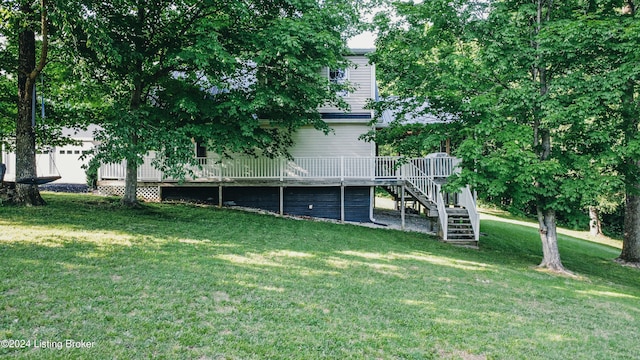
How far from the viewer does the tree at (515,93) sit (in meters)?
9.34

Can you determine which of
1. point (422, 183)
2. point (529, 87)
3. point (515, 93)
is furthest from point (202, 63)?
point (422, 183)

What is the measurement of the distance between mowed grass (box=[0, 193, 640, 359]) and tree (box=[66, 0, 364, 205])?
2.45m

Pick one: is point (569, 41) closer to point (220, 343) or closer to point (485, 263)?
point (485, 263)

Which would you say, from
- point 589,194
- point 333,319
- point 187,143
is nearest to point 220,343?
point 333,319

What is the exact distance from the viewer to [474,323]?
18.2 ft

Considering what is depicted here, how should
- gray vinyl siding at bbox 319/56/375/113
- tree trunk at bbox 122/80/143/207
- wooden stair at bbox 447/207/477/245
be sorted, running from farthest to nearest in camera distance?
1. gray vinyl siding at bbox 319/56/375/113
2. wooden stair at bbox 447/207/477/245
3. tree trunk at bbox 122/80/143/207

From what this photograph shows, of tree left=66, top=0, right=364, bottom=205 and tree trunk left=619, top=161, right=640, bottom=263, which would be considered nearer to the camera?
tree left=66, top=0, right=364, bottom=205

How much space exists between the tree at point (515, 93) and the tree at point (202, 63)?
229cm

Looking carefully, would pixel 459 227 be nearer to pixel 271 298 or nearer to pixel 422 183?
pixel 422 183

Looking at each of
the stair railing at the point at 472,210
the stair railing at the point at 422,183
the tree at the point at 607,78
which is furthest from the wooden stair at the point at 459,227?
the tree at the point at 607,78

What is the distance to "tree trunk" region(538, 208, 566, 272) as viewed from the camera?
10.6 metres

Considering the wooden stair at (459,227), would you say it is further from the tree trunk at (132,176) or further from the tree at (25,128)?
the tree at (25,128)

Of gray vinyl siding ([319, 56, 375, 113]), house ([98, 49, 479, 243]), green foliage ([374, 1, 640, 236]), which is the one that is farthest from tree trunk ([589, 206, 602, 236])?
gray vinyl siding ([319, 56, 375, 113])

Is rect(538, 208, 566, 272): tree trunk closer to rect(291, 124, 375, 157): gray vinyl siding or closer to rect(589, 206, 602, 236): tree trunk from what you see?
rect(291, 124, 375, 157): gray vinyl siding
